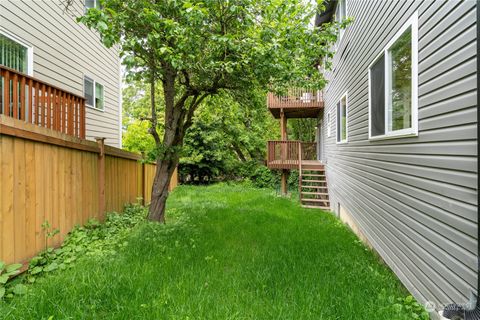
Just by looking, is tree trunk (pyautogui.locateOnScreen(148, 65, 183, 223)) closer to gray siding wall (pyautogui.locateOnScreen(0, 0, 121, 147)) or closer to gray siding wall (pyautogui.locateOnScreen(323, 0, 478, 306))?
gray siding wall (pyautogui.locateOnScreen(0, 0, 121, 147))

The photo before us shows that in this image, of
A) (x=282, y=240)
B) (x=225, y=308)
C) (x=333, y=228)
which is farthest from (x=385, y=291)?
(x=333, y=228)

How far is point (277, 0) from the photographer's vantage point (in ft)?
15.8

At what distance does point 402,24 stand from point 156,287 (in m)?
3.91

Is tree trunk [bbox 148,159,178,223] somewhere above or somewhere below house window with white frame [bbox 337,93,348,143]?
below

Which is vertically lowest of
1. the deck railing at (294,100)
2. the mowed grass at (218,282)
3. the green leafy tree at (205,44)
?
the mowed grass at (218,282)

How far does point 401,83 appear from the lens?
3543 mm

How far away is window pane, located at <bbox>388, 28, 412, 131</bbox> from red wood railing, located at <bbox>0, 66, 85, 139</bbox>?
184 inches

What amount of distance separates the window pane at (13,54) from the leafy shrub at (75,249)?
3232 millimetres

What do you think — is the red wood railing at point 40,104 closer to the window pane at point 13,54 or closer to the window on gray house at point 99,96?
the window pane at point 13,54

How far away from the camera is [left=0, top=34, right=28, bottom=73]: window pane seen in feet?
17.4

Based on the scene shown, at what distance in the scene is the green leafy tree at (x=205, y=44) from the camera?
4.13 metres

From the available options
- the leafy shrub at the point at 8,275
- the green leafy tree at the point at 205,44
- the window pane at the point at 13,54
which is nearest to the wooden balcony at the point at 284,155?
the green leafy tree at the point at 205,44

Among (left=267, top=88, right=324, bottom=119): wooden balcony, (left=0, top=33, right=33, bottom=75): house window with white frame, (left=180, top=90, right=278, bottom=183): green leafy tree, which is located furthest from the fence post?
(left=267, top=88, right=324, bottom=119): wooden balcony

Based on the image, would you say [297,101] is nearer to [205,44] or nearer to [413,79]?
[205,44]
